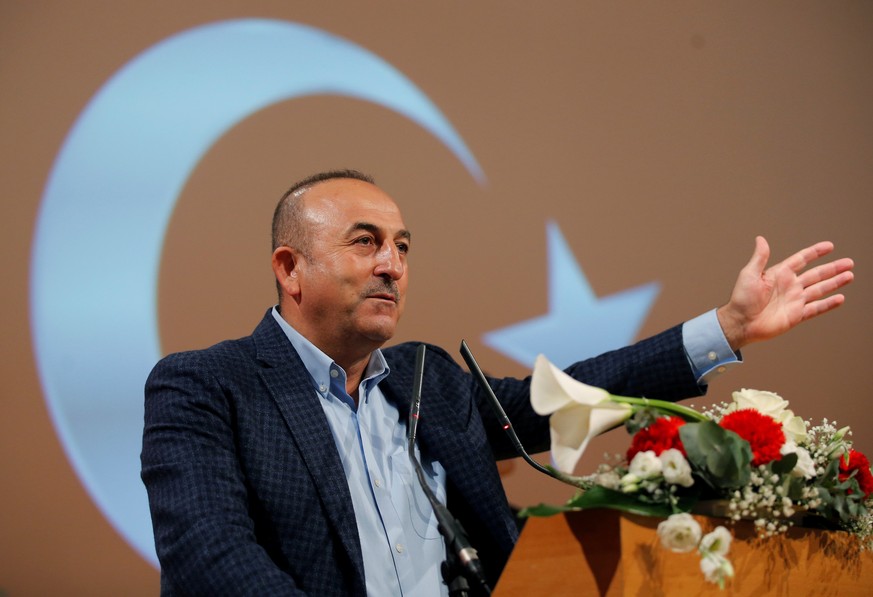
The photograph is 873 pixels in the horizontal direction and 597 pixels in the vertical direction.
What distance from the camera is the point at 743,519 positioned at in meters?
1.40

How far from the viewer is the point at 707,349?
2080 mm

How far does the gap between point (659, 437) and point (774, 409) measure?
1.09ft

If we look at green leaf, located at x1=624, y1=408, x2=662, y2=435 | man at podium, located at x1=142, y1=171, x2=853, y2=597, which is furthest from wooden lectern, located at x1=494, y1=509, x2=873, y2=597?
man at podium, located at x1=142, y1=171, x2=853, y2=597

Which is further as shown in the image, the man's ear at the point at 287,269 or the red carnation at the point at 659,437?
the man's ear at the point at 287,269

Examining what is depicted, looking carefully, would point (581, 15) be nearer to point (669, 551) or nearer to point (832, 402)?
point (832, 402)

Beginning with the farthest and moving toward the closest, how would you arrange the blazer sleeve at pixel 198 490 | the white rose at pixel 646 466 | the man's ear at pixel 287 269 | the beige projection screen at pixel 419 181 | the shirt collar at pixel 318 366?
the beige projection screen at pixel 419 181 → the man's ear at pixel 287 269 → the shirt collar at pixel 318 366 → the blazer sleeve at pixel 198 490 → the white rose at pixel 646 466

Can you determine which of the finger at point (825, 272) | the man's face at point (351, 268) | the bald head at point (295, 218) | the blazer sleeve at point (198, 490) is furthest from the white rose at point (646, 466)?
the bald head at point (295, 218)

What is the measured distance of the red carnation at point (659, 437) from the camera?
1.38m

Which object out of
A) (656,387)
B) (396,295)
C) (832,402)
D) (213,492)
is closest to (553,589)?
(213,492)

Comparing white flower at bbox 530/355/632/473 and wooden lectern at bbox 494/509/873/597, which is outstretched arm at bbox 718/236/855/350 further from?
white flower at bbox 530/355/632/473

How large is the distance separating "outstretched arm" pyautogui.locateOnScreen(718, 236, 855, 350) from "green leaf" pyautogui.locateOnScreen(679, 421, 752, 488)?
26.5 inches

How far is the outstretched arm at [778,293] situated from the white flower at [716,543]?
81 centimetres

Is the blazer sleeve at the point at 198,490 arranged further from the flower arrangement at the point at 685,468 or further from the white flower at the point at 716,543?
the white flower at the point at 716,543

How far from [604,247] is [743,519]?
187cm
